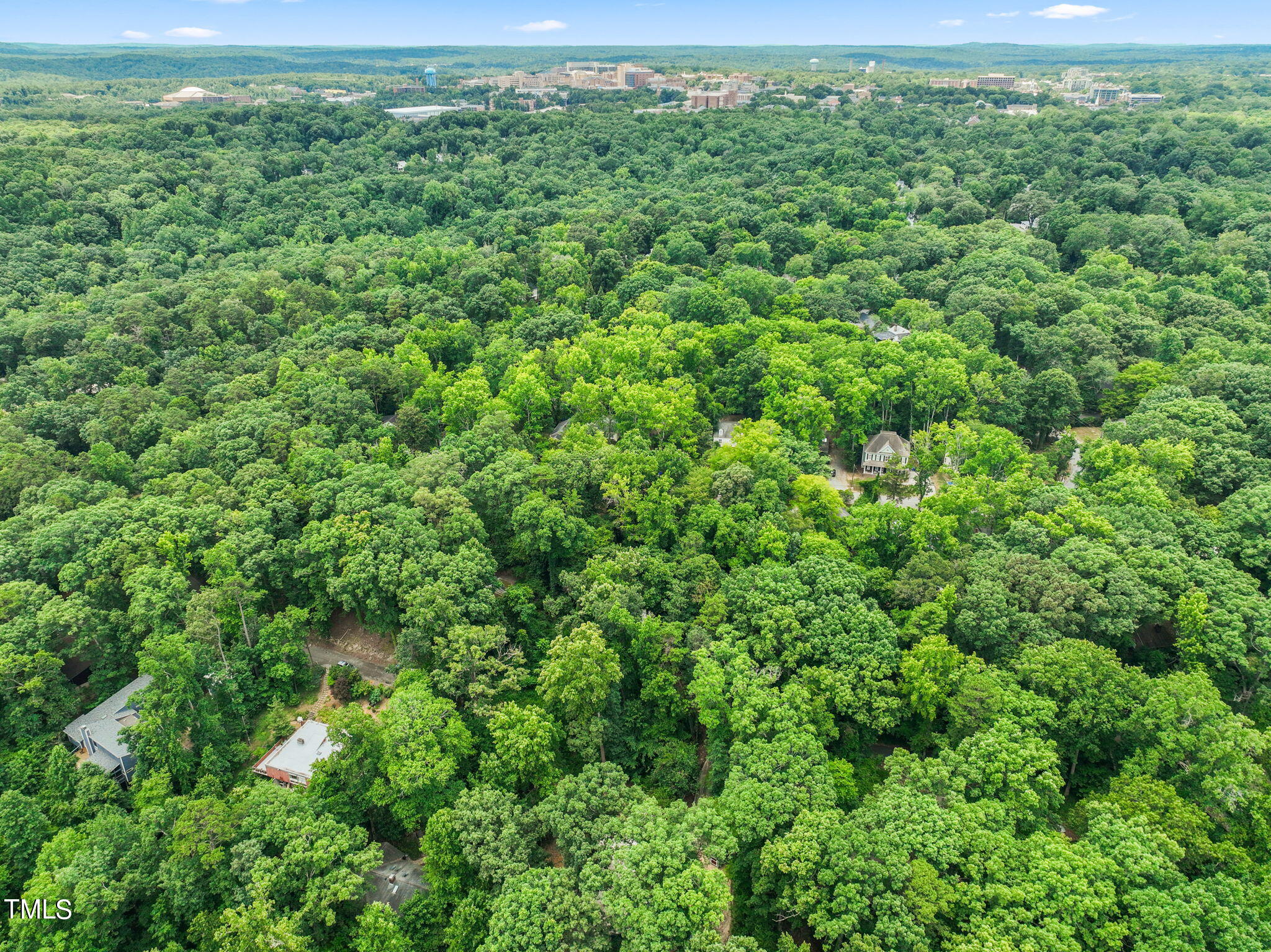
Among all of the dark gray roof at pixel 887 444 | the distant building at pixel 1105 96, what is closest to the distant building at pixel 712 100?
the distant building at pixel 1105 96

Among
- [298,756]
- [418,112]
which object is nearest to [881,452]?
[298,756]

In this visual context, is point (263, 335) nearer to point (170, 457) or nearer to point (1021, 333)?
point (170, 457)

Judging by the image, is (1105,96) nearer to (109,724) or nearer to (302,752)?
(302,752)

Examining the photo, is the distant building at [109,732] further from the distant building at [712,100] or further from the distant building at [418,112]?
the distant building at [712,100]

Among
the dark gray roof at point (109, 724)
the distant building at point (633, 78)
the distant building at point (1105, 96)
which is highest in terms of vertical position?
the distant building at point (633, 78)

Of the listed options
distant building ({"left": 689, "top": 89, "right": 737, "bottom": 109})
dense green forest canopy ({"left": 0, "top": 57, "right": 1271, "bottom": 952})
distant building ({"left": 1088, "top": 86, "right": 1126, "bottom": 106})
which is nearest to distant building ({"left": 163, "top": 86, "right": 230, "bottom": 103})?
distant building ({"left": 689, "top": 89, "right": 737, "bottom": 109})

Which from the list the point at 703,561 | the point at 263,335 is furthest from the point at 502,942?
the point at 263,335
